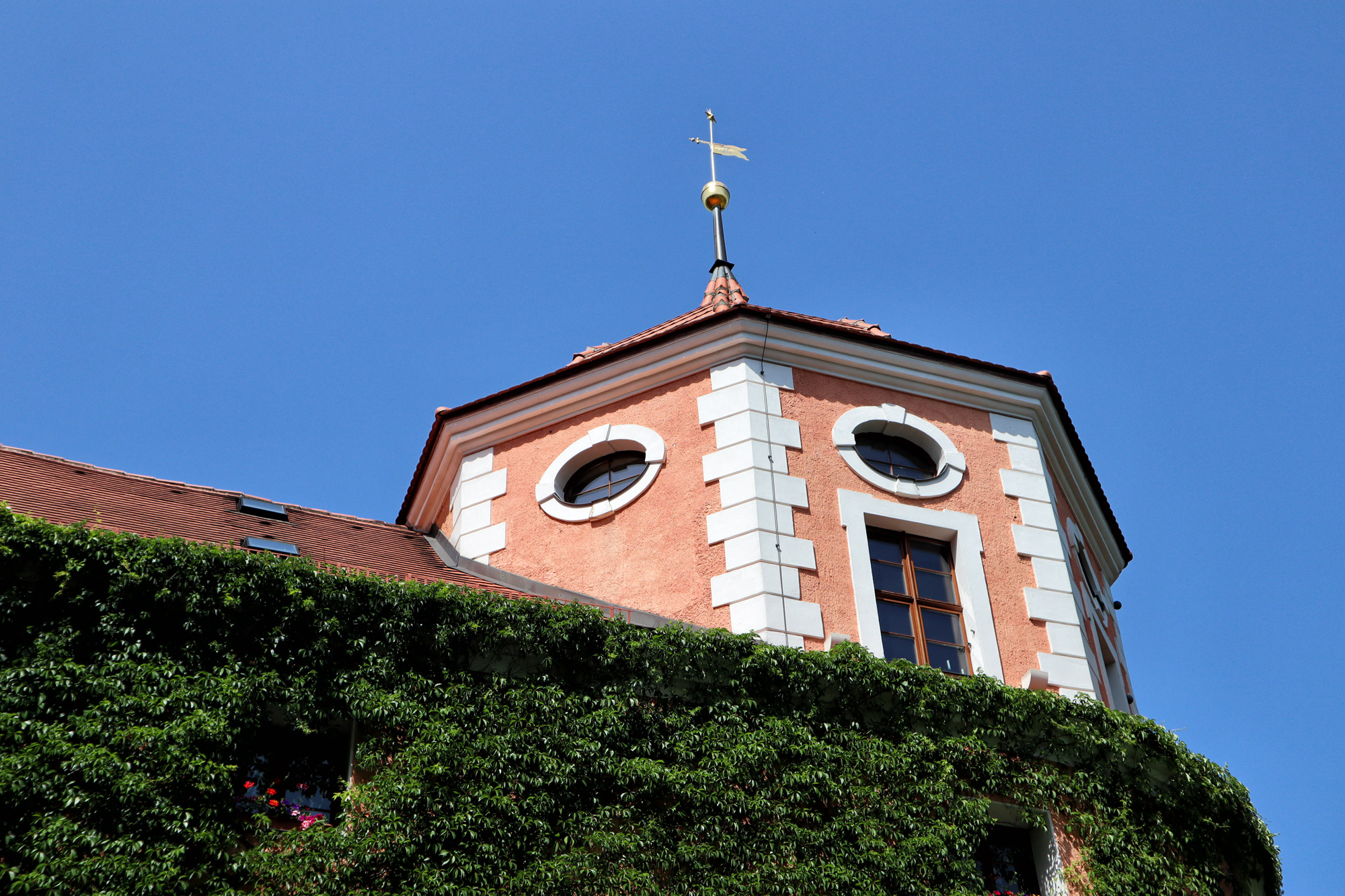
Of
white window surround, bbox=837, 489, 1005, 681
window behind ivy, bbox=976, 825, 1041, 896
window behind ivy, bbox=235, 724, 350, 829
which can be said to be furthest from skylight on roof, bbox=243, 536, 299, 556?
window behind ivy, bbox=976, 825, 1041, 896

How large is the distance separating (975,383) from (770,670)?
5015 millimetres

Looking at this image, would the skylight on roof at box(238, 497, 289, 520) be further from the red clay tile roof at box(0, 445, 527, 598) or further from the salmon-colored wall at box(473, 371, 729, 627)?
the salmon-colored wall at box(473, 371, 729, 627)

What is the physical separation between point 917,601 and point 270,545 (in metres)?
5.68

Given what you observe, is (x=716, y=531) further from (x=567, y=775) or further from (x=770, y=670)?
(x=567, y=775)

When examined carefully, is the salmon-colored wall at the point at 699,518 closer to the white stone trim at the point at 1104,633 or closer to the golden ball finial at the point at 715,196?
the white stone trim at the point at 1104,633

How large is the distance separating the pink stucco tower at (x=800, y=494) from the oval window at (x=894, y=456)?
0.09 feet

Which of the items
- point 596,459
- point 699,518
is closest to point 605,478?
point 596,459

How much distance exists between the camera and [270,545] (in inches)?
507

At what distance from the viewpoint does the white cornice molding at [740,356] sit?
50.1 ft

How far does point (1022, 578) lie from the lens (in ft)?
47.0

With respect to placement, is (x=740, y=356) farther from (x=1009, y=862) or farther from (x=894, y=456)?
(x=1009, y=862)

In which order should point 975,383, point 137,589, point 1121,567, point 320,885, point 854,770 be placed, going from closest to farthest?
point 320,885 → point 137,589 → point 854,770 → point 975,383 → point 1121,567

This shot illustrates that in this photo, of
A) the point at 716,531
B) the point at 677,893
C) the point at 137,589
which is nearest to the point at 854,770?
the point at 677,893

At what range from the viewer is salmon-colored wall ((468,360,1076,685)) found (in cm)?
1367
